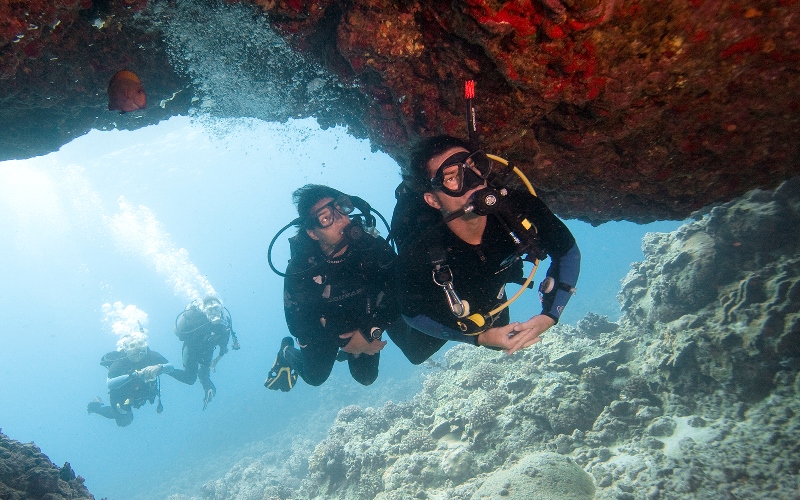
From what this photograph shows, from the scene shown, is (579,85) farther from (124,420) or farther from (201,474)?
(201,474)

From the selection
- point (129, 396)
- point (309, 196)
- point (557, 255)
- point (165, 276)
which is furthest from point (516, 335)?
point (165, 276)

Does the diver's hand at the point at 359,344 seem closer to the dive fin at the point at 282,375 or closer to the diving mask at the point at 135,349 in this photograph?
the dive fin at the point at 282,375

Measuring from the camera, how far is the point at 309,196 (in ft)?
16.7

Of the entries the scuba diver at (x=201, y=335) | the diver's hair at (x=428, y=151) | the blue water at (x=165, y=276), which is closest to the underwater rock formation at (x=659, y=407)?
the diver's hair at (x=428, y=151)

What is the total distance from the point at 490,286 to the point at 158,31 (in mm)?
5431

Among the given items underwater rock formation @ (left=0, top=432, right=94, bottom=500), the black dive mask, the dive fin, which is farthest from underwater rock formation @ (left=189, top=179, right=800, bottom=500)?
underwater rock formation @ (left=0, top=432, right=94, bottom=500)

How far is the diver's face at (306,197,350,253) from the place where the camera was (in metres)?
5.02

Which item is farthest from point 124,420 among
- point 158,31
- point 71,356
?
point 71,356

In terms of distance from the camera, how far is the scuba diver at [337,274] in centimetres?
505

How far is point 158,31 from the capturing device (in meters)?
5.02

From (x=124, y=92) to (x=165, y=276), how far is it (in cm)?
15117

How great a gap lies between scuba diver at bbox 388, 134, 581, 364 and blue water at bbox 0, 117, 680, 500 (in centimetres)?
579

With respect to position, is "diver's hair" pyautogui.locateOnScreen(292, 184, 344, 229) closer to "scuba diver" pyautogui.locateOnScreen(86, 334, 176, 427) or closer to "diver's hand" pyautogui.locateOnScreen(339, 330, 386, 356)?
"diver's hand" pyautogui.locateOnScreen(339, 330, 386, 356)

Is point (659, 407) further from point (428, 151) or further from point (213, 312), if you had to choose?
point (213, 312)
